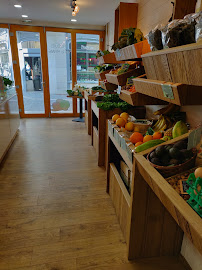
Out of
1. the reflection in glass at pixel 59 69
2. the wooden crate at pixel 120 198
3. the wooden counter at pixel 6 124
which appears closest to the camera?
the wooden crate at pixel 120 198

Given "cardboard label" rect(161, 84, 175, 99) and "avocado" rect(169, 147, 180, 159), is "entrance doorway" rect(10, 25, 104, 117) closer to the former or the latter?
"cardboard label" rect(161, 84, 175, 99)

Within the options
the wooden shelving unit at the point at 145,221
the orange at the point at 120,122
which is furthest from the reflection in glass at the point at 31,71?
the wooden shelving unit at the point at 145,221

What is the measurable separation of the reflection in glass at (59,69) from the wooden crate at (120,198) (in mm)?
4631

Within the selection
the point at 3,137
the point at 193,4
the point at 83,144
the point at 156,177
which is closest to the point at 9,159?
the point at 3,137

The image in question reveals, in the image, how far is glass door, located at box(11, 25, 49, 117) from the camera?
571 cm

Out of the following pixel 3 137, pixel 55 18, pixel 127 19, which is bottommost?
pixel 3 137

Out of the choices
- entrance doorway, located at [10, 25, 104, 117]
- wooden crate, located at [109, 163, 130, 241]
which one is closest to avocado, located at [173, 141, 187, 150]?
wooden crate, located at [109, 163, 130, 241]

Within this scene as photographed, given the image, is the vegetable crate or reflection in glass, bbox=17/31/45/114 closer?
the vegetable crate

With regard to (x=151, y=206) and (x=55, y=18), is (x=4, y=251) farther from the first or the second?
(x=55, y=18)

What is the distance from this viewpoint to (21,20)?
17.8 ft

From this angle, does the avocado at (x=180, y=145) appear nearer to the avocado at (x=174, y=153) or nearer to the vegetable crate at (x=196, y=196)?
the avocado at (x=174, y=153)

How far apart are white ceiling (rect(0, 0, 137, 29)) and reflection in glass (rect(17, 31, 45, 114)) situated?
45 centimetres

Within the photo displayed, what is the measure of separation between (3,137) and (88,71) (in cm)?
388

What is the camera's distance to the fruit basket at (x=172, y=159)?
111cm
